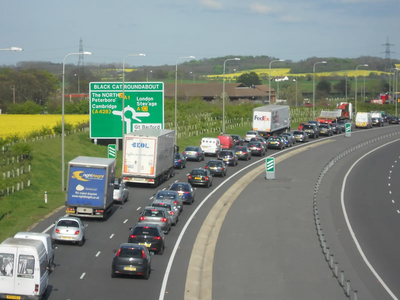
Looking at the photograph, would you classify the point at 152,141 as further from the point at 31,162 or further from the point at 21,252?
the point at 21,252

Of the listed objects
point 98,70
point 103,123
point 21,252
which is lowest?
point 21,252

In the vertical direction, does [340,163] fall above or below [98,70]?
below

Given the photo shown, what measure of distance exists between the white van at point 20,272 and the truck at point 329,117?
77.0 metres

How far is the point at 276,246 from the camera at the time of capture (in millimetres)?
28781

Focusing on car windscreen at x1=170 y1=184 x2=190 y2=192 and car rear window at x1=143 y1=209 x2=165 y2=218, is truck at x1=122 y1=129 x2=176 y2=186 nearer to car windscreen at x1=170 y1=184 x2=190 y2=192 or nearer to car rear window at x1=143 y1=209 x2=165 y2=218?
car windscreen at x1=170 y1=184 x2=190 y2=192

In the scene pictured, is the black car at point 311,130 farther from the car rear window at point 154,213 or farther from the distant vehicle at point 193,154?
the car rear window at point 154,213

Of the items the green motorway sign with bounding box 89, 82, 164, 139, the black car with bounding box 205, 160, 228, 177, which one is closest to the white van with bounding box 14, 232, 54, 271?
the black car with bounding box 205, 160, 228, 177

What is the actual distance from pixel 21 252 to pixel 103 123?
36.9 meters

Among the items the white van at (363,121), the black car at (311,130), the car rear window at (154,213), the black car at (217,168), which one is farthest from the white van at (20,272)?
the white van at (363,121)

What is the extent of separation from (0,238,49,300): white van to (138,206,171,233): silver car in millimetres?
11086

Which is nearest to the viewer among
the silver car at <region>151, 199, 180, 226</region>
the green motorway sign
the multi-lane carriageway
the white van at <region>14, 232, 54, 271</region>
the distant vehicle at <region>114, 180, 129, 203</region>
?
the multi-lane carriageway

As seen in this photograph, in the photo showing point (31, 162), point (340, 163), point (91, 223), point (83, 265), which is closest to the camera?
point (83, 265)

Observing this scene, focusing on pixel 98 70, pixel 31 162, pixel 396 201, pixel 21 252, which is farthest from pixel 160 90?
pixel 98 70

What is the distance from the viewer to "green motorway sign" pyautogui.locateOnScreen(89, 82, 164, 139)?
178 feet
